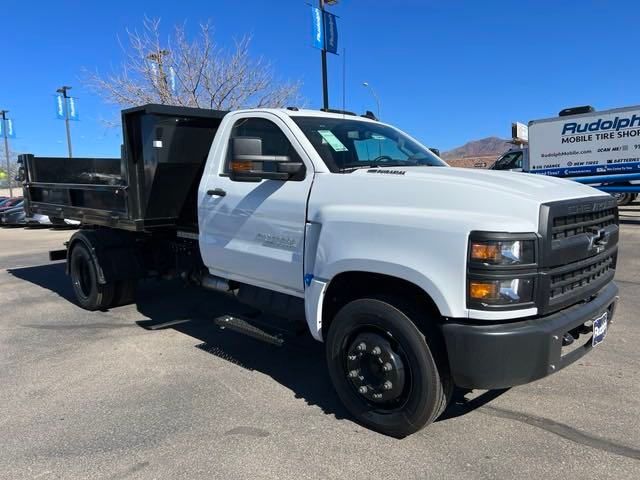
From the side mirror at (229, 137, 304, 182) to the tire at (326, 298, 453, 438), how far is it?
3.68 ft

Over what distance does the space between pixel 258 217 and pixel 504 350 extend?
2.21m

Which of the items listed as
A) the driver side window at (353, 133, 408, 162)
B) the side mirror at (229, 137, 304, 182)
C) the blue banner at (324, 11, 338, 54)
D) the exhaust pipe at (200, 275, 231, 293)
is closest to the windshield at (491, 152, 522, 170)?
the blue banner at (324, 11, 338, 54)

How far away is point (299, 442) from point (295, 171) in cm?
188

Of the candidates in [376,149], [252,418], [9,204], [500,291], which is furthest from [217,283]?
[9,204]

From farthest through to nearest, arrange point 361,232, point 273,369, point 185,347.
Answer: point 185,347 < point 273,369 < point 361,232

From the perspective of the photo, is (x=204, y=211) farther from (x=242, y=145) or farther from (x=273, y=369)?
(x=273, y=369)

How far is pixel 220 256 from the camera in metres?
4.92

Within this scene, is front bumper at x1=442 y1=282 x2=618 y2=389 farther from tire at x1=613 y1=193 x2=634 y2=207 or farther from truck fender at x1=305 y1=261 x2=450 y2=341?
tire at x1=613 y1=193 x2=634 y2=207

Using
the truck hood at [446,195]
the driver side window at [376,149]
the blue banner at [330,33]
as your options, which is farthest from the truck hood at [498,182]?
the blue banner at [330,33]

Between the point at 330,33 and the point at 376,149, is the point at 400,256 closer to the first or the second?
the point at 376,149

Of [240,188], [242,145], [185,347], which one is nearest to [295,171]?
[242,145]

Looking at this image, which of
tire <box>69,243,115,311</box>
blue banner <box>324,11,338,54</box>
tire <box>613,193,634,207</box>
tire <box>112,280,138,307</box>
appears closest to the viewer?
tire <box>69,243,115,311</box>

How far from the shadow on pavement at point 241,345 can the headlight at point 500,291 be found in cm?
122

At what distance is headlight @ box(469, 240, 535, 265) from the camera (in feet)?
9.68
